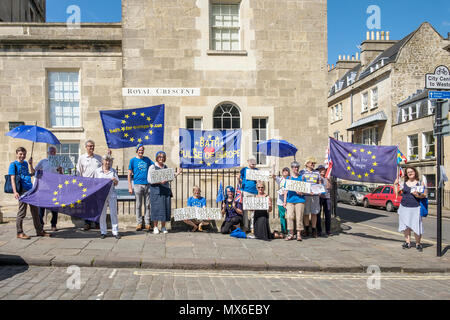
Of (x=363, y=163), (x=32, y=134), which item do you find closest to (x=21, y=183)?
(x=32, y=134)

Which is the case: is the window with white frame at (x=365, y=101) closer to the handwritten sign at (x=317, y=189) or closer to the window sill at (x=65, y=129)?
the window sill at (x=65, y=129)

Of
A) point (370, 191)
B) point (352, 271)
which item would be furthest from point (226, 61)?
point (370, 191)

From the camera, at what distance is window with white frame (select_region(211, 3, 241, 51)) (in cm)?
1390

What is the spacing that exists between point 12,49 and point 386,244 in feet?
47.3

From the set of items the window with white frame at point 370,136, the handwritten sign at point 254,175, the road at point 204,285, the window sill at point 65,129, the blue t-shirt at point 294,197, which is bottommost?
the road at point 204,285

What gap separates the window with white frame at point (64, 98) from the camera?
47.5ft

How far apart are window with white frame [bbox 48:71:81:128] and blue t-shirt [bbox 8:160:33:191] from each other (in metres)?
6.65

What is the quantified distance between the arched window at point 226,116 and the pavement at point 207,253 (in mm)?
5343

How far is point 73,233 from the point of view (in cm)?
895

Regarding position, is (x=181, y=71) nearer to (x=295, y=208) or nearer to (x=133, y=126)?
(x=133, y=126)

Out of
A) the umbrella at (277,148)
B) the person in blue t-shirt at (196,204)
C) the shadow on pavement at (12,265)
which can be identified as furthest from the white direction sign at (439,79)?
the shadow on pavement at (12,265)

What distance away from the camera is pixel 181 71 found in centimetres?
1350

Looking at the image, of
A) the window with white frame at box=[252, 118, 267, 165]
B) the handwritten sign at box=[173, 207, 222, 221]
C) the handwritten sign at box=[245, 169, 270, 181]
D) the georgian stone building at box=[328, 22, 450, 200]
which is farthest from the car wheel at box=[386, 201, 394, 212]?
the handwritten sign at box=[173, 207, 222, 221]

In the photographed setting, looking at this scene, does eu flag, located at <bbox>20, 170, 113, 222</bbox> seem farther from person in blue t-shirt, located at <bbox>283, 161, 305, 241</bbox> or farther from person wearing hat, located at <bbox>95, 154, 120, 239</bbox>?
person in blue t-shirt, located at <bbox>283, 161, 305, 241</bbox>
